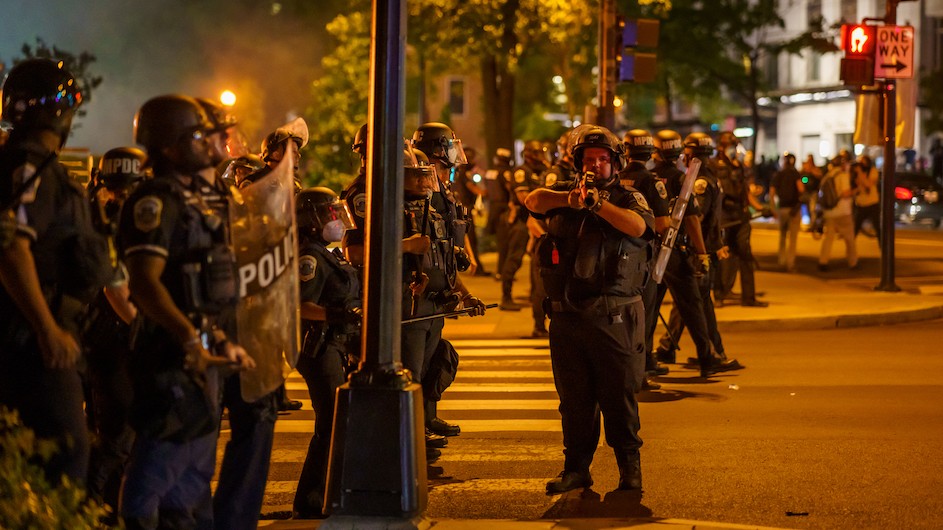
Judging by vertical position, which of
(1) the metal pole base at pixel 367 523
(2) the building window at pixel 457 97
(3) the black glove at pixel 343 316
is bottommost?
(1) the metal pole base at pixel 367 523

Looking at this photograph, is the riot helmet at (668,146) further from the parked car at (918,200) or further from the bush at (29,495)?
the parked car at (918,200)

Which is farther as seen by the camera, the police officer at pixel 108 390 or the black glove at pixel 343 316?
the black glove at pixel 343 316

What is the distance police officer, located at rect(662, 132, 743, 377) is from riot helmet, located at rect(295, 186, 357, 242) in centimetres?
468

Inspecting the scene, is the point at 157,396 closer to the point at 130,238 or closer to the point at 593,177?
the point at 130,238

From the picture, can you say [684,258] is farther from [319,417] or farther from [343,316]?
[319,417]

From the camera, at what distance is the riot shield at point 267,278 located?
4.78m

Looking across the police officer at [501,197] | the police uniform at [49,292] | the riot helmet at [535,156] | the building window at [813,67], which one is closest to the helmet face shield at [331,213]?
the police uniform at [49,292]

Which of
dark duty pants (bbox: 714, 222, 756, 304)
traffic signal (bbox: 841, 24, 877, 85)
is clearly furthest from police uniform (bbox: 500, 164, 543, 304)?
traffic signal (bbox: 841, 24, 877, 85)

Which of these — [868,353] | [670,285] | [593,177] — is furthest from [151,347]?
[868,353]

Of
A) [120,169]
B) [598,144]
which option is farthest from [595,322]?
[120,169]

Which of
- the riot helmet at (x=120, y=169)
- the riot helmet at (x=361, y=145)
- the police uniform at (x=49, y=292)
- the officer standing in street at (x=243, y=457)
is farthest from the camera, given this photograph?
the riot helmet at (x=361, y=145)

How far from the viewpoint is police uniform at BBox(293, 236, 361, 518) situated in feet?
21.0

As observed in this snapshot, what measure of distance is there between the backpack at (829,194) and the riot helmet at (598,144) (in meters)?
14.1

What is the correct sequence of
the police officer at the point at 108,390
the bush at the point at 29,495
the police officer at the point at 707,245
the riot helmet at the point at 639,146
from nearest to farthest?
the bush at the point at 29,495
the police officer at the point at 108,390
the riot helmet at the point at 639,146
the police officer at the point at 707,245
